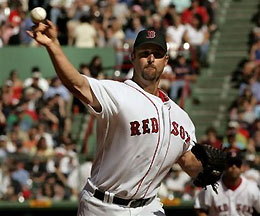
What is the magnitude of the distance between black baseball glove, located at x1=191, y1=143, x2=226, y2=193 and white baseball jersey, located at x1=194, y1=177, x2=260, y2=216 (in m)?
2.93

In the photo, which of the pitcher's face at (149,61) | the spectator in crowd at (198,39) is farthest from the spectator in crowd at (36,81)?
the pitcher's face at (149,61)

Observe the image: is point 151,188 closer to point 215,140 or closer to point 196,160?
point 196,160

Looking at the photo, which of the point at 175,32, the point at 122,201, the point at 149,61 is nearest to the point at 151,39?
the point at 149,61

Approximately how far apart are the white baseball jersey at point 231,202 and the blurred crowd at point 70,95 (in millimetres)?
3749

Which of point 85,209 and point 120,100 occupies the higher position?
point 120,100

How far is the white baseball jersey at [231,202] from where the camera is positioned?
10531mm

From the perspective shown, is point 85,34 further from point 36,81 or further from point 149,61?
point 149,61

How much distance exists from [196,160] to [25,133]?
8.88 m

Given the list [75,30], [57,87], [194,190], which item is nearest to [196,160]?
[194,190]

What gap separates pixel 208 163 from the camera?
7.50 meters

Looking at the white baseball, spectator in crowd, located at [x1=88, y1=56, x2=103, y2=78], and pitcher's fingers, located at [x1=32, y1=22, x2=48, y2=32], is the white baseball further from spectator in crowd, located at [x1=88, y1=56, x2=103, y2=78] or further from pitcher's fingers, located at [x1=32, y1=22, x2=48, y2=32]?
spectator in crowd, located at [x1=88, y1=56, x2=103, y2=78]

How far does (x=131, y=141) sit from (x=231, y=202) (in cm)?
389

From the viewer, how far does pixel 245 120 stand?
17.2 m

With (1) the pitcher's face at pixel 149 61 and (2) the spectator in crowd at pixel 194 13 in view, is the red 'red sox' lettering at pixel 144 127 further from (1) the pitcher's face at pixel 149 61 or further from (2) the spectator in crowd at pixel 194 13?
(2) the spectator in crowd at pixel 194 13
